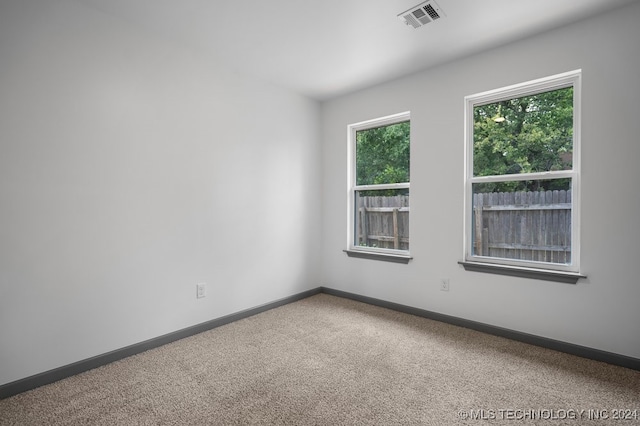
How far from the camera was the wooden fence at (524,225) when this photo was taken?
2570mm

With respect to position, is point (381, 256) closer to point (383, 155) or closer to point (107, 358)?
point (383, 155)

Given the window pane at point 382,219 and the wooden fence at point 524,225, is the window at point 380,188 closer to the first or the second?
the window pane at point 382,219

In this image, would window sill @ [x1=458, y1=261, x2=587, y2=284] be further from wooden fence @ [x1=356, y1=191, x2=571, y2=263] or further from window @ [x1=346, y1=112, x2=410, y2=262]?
window @ [x1=346, y1=112, x2=410, y2=262]

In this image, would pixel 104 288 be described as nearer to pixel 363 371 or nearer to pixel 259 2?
pixel 363 371

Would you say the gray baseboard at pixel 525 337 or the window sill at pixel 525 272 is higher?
the window sill at pixel 525 272

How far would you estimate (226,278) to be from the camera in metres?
3.11

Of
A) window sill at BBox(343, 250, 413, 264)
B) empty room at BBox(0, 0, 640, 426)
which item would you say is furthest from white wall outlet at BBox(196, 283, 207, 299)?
window sill at BBox(343, 250, 413, 264)

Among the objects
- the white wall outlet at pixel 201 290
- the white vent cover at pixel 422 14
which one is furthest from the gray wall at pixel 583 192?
the white wall outlet at pixel 201 290

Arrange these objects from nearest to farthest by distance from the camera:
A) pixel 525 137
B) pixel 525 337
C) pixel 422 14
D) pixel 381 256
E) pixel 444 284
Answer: pixel 422 14
pixel 525 337
pixel 525 137
pixel 444 284
pixel 381 256

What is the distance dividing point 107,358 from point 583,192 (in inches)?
148

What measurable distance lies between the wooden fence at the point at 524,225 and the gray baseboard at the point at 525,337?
65 cm

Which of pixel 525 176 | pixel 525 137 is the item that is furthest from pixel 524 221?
pixel 525 137

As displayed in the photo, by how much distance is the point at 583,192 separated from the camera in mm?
2377

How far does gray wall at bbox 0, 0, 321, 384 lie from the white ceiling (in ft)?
0.92
